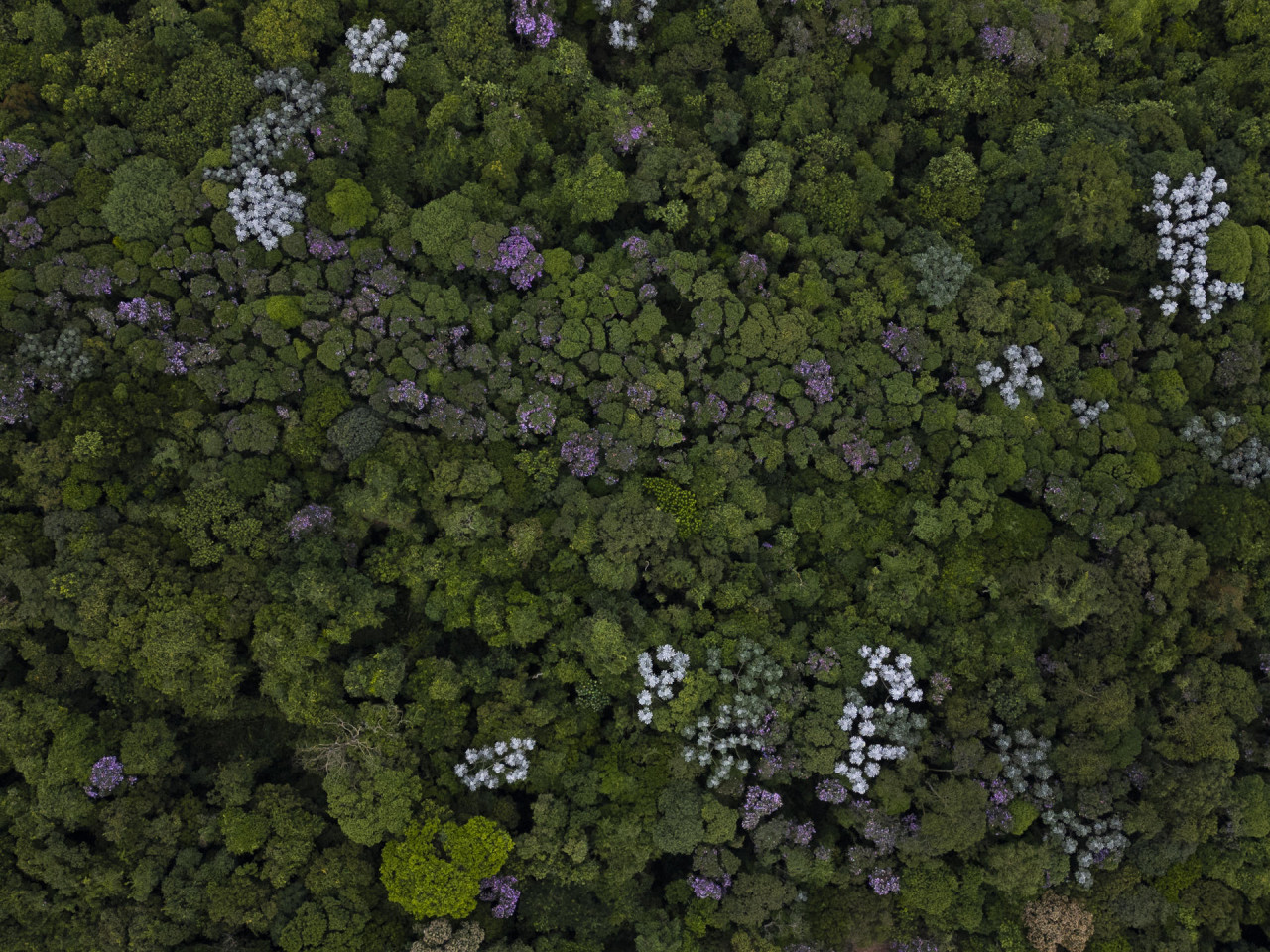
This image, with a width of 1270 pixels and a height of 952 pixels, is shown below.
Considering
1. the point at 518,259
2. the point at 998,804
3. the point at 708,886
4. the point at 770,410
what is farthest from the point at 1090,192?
the point at 708,886

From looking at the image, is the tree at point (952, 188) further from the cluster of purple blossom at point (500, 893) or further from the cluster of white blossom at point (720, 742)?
the cluster of purple blossom at point (500, 893)

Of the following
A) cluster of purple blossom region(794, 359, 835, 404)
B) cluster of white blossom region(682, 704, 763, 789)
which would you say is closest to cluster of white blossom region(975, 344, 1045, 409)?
cluster of purple blossom region(794, 359, 835, 404)

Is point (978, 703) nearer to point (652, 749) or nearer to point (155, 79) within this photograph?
point (652, 749)

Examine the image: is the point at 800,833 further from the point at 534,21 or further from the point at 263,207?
the point at 534,21

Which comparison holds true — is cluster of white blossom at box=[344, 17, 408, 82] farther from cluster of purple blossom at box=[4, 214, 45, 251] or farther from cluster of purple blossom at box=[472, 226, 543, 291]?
cluster of purple blossom at box=[4, 214, 45, 251]

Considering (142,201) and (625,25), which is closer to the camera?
(142,201)

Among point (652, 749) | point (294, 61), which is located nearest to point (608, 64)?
point (294, 61)
